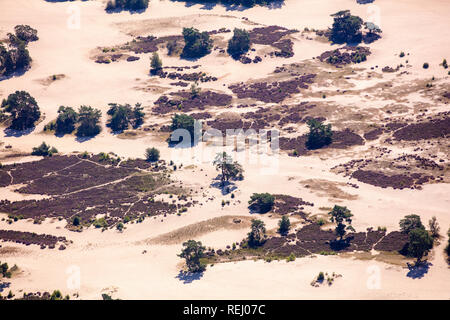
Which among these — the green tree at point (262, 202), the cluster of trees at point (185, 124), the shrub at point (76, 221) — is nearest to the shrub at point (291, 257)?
the green tree at point (262, 202)

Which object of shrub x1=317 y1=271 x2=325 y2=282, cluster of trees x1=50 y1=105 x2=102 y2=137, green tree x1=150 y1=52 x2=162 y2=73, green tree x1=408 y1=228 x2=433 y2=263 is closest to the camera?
shrub x1=317 y1=271 x2=325 y2=282

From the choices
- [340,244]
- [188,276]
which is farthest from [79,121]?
[340,244]

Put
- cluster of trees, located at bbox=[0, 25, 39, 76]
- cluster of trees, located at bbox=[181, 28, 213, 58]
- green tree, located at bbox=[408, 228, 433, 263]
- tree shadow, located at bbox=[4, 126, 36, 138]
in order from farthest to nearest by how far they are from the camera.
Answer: cluster of trees, located at bbox=[181, 28, 213, 58] → cluster of trees, located at bbox=[0, 25, 39, 76] → tree shadow, located at bbox=[4, 126, 36, 138] → green tree, located at bbox=[408, 228, 433, 263]

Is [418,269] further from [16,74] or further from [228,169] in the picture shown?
[16,74]

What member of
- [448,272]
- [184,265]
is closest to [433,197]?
[448,272]

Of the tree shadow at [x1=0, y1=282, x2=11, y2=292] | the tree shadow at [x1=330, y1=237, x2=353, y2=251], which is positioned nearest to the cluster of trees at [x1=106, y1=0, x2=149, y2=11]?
the tree shadow at [x1=0, y1=282, x2=11, y2=292]

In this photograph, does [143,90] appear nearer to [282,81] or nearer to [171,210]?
[282,81]

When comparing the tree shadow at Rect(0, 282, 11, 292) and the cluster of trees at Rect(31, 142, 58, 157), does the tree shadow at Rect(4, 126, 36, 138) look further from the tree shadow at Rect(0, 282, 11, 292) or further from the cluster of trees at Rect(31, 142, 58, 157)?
the tree shadow at Rect(0, 282, 11, 292)
